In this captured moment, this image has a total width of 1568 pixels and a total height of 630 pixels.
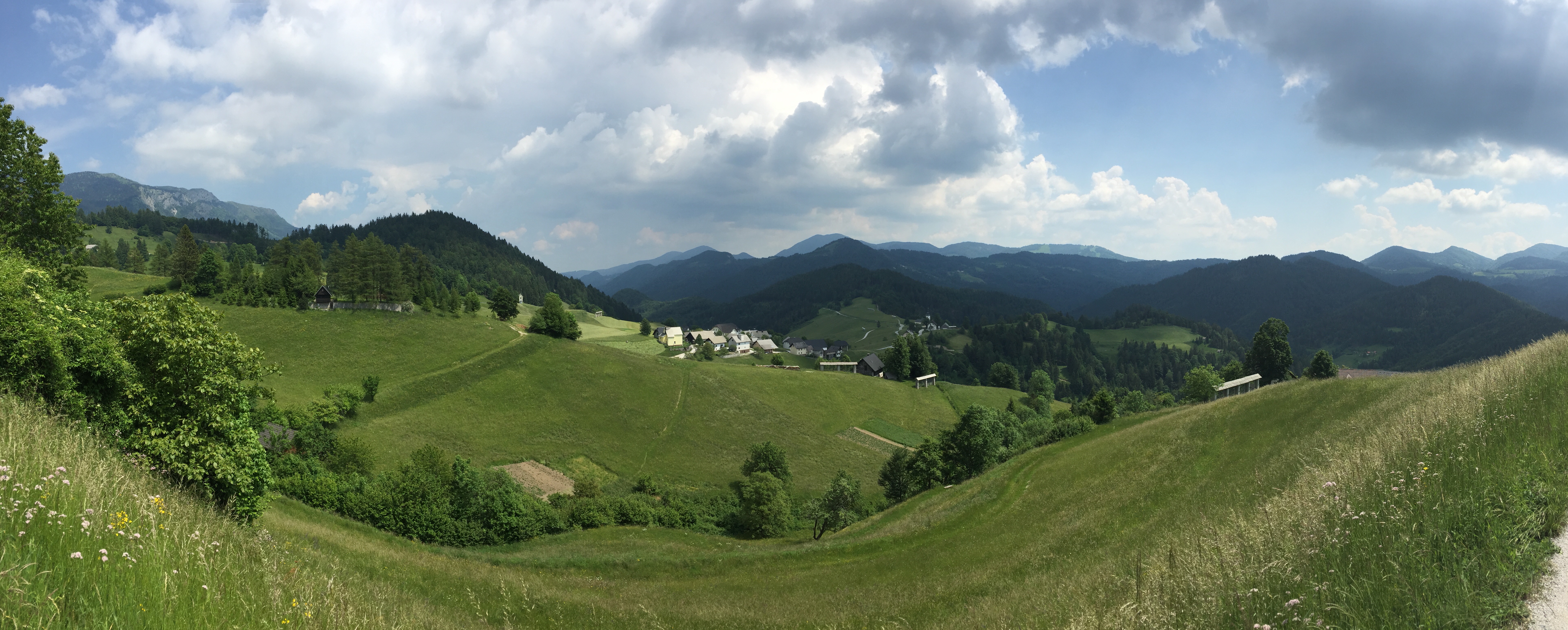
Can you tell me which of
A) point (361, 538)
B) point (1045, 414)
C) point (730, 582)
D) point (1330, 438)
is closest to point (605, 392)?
point (361, 538)

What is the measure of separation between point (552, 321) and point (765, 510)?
6168cm

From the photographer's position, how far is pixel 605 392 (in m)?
74.9

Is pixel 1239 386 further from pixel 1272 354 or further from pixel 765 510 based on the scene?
pixel 765 510

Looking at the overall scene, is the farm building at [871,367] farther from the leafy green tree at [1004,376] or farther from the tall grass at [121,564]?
the tall grass at [121,564]

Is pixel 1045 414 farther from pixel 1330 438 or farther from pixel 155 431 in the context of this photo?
pixel 155 431

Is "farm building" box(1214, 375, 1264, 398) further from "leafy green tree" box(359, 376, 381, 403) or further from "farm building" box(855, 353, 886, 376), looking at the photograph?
"leafy green tree" box(359, 376, 381, 403)

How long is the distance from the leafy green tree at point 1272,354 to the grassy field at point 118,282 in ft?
526

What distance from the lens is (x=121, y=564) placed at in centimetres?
569

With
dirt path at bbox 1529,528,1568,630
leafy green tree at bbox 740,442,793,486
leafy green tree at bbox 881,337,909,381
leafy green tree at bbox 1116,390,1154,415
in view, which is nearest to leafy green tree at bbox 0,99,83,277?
dirt path at bbox 1529,528,1568,630

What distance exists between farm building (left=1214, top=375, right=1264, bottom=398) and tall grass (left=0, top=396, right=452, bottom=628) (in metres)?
93.6

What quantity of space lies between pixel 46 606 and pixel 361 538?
81.8 feet

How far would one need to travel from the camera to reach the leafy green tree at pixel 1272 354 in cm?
8450

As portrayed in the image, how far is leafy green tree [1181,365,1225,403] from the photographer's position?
297ft

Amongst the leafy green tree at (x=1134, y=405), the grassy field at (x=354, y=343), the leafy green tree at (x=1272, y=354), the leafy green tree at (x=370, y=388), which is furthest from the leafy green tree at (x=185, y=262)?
the leafy green tree at (x=1272, y=354)
